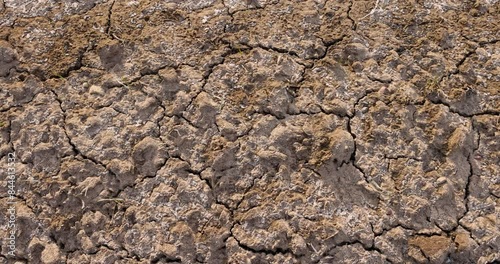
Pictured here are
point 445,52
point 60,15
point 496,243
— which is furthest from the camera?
point 60,15

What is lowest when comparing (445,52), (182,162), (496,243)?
(496,243)

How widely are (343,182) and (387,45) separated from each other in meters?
0.95

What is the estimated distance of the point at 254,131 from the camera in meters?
2.89

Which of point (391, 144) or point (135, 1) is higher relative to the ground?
point (135, 1)

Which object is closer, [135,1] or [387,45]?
[387,45]

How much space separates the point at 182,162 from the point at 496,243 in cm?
170

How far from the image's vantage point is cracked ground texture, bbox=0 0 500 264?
2686mm

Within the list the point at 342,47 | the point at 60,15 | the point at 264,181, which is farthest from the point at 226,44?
the point at 60,15

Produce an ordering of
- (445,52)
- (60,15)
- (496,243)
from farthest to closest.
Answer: (60,15) < (445,52) < (496,243)

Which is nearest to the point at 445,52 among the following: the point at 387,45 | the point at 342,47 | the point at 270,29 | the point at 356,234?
the point at 387,45

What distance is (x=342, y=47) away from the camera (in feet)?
10.3

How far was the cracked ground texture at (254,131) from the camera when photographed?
269 centimetres

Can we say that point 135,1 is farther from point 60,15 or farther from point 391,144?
point 391,144

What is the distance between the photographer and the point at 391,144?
9.38 feet
